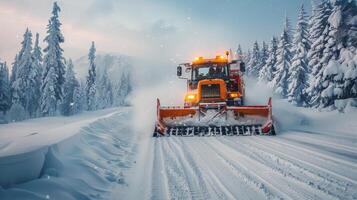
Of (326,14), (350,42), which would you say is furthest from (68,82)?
(350,42)

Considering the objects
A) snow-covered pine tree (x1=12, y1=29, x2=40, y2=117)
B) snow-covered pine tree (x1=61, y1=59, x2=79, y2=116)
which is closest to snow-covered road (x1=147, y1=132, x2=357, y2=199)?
snow-covered pine tree (x1=12, y1=29, x2=40, y2=117)

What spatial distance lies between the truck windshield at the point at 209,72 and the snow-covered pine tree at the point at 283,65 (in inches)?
959

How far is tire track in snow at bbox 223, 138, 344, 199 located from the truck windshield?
673cm

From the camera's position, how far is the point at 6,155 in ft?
15.9

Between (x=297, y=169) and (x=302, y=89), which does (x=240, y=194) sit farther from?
(x=302, y=89)

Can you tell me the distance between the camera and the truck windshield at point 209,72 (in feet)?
48.4

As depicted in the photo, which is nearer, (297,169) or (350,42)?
(297,169)

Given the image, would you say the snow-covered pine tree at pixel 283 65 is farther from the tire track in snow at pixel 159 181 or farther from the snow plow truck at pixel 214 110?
the tire track in snow at pixel 159 181

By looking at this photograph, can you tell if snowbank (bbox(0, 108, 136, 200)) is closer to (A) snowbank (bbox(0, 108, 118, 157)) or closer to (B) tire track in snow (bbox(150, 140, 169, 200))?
(A) snowbank (bbox(0, 108, 118, 157))

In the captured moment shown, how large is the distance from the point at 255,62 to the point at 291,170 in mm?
49689

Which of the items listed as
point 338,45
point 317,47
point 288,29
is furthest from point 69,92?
point 338,45

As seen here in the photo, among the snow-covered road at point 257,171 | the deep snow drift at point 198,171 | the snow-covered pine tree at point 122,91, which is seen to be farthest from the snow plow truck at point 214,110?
the snow-covered pine tree at point 122,91

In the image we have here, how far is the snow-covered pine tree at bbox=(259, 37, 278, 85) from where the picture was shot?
42.3m

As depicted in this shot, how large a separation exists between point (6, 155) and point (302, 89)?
32.5 metres
